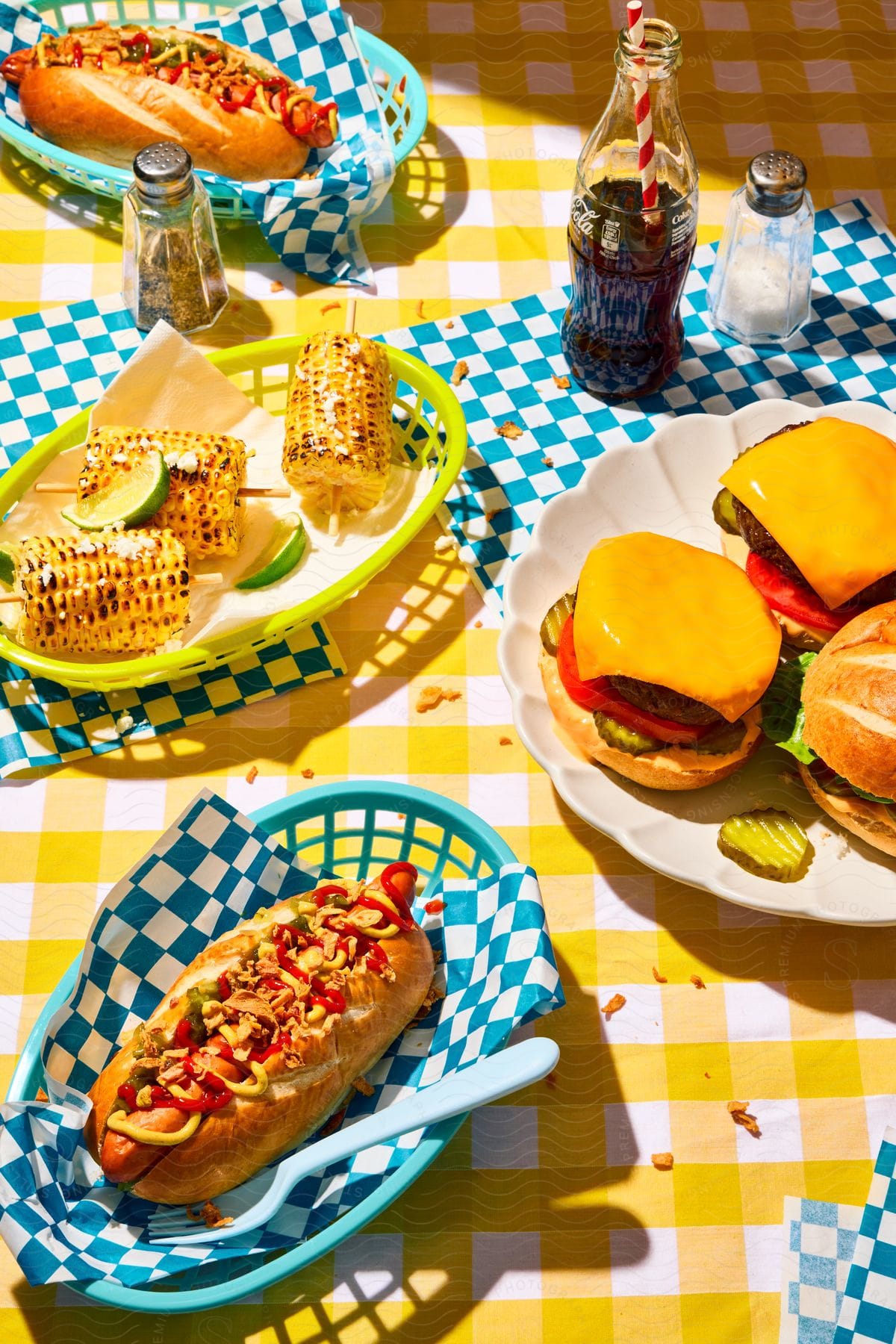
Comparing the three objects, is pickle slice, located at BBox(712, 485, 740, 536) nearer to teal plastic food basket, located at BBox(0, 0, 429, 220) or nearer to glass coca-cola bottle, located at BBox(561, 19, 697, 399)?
glass coca-cola bottle, located at BBox(561, 19, 697, 399)

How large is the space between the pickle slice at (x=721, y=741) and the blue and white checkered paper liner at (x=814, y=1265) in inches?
24.9

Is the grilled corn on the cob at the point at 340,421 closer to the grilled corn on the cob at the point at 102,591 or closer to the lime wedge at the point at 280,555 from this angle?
the lime wedge at the point at 280,555

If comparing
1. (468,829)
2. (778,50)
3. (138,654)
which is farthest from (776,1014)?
(778,50)

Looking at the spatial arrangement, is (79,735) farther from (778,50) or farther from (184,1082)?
(778,50)

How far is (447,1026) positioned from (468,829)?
0.28m

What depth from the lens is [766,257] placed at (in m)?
2.45

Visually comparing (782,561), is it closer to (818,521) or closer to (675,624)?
(818,521)

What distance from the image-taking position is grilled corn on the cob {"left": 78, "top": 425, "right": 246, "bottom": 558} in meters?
2.06

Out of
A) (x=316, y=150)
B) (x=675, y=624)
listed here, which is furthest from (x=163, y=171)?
(x=675, y=624)

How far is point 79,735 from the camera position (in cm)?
202

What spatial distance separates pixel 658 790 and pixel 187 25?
2179 millimetres

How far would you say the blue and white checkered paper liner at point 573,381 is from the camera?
233 centimetres

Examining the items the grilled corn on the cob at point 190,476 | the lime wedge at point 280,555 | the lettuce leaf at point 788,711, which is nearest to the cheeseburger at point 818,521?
the lettuce leaf at point 788,711

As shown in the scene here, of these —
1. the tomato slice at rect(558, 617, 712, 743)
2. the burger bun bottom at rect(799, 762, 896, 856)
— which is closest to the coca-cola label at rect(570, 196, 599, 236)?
the tomato slice at rect(558, 617, 712, 743)
